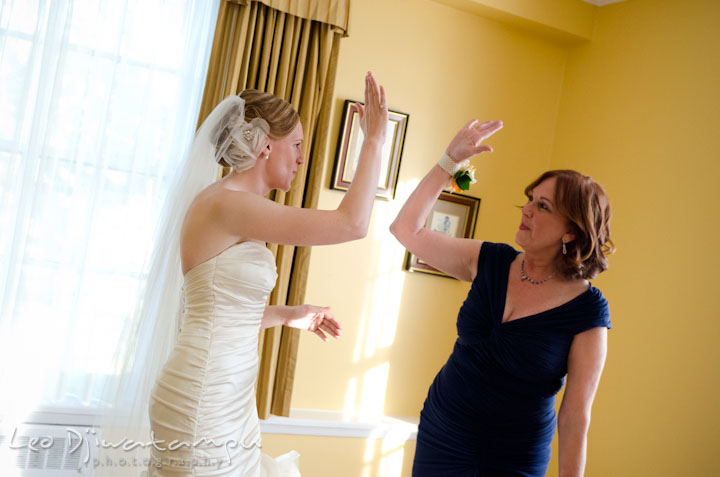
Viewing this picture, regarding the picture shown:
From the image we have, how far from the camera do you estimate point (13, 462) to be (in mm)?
3199

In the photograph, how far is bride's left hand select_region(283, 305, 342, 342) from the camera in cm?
221

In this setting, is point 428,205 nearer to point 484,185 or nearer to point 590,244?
point 590,244

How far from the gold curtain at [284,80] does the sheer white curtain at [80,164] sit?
6.5 inches

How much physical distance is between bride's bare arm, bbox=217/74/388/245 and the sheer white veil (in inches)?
11.3

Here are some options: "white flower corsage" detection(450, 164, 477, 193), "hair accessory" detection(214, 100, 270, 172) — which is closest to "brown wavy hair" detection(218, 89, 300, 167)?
"hair accessory" detection(214, 100, 270, 172)

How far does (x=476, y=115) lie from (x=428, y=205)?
7.40ft

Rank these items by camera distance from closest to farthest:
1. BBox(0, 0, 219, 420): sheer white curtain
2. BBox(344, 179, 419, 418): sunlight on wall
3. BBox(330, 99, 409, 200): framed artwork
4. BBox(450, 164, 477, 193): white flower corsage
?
BBox(450, 164, 477, 193): white flower corsage → BBox(0, 0, 219, 420): sheer white curtain → BBox(330, 99, 409, 200): framed artwork → BBox(344, 179, 419, 418): sunlight on wall

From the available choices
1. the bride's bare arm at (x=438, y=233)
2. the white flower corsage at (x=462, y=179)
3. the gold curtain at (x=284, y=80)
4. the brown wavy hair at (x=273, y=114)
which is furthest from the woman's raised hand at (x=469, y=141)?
the gold curtain at (x=284, y=80)

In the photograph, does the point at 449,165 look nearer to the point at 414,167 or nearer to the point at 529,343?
the point at 529,343

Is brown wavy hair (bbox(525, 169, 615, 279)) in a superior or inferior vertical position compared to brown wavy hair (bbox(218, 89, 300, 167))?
inferior

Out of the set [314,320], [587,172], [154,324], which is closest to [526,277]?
[314,320]

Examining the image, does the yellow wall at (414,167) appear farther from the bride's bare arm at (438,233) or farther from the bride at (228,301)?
the bride at (228,301)

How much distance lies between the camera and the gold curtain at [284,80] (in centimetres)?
347

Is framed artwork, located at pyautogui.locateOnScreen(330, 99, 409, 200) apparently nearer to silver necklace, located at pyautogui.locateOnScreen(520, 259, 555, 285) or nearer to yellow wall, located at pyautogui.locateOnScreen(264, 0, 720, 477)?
yellow wall, located at pyautogui.locateOnScreen(264, 0, 720, 477)
